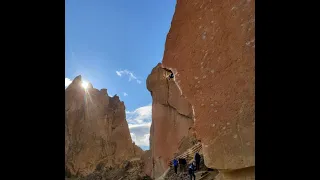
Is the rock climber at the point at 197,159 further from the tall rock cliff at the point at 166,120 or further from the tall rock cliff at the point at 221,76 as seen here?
the tall rock cliff at the point at 221,76

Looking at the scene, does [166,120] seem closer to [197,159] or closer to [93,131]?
[197,159]

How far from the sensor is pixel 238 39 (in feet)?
10.7

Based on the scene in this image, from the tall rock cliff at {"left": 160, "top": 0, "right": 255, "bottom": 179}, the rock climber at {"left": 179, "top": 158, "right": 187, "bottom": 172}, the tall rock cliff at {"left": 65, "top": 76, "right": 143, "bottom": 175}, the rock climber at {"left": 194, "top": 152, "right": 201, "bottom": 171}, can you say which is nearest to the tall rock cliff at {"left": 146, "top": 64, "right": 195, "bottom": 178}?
the rock climber at {"left": 179, "top": 158, "right": 187, "bottom": 172}

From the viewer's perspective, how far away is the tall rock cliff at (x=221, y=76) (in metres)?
3.17

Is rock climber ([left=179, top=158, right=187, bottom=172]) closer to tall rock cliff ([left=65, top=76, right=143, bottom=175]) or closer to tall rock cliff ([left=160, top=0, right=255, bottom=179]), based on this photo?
tall rock cliff ([left=160, top=0, right=255, bottom=179])

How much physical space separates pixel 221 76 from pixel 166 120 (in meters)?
22.4

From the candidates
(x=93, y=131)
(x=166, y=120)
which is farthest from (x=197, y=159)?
(x=93, y=131)

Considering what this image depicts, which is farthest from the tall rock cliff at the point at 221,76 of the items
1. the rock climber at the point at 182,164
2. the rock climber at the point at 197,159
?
the rock climber at the point at 182,164

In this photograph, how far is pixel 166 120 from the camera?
25547mm

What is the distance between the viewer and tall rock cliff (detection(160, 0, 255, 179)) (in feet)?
10.4
